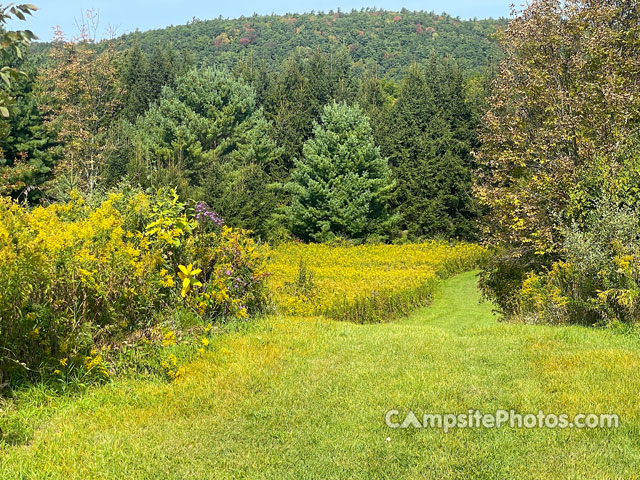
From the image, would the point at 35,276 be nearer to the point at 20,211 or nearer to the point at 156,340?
the point at 20,211

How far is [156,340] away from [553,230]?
8.79 meters

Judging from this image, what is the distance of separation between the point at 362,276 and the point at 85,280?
48.3ft

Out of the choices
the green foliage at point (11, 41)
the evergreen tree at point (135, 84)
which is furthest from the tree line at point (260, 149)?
the green foliage at point (11, 41)

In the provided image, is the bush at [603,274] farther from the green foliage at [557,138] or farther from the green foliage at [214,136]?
the green foliage at [214,136]

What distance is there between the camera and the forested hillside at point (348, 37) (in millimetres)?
82688

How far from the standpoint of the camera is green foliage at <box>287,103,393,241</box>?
27.8 m

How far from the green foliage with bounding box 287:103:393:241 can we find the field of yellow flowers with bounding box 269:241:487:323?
69.4 inches

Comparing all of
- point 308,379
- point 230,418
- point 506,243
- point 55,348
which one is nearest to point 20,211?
point 55,348

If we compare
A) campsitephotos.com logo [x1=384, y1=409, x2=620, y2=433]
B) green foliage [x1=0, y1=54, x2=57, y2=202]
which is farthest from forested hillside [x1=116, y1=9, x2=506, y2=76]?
campsitephotos.com logo [x1=384, y1=409, x2=620, y2=433]

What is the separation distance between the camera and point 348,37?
98.8 m

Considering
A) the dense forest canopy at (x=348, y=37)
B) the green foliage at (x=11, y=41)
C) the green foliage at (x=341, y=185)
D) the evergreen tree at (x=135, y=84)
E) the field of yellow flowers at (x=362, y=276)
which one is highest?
the dense forest canopy at (x=348, y=37)

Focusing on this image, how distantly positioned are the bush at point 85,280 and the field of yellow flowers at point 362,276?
363cm

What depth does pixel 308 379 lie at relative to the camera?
193 inches

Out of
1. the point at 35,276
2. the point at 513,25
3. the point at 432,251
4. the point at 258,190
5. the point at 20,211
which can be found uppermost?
the point at 513,25
